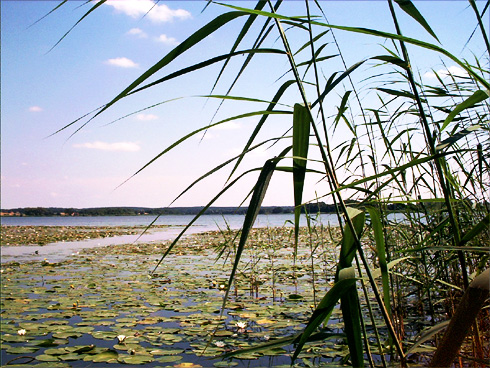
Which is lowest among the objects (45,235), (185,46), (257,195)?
(45,235)

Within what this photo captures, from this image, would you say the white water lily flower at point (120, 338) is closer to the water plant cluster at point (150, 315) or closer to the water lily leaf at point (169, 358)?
the water plant cluster at point (150, 315)

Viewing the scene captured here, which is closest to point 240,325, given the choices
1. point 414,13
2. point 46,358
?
point 46,358

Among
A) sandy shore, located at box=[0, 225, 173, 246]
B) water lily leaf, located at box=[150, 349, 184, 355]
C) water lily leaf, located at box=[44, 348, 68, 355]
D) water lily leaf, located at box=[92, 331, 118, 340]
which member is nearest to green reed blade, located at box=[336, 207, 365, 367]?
water lily leaf, located at box=[150, 349, 184, 355]

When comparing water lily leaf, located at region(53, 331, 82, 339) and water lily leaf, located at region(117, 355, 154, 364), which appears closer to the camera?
water lily leaf, located at region(117, 355, 154, 364)

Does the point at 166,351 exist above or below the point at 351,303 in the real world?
below

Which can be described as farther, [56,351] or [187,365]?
[56,351]

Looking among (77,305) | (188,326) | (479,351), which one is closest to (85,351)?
(188,326)

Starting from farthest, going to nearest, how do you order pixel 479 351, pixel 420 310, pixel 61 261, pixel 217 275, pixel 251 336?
pixel 61 261 → pixel 217 275 → pixel 420 310 → pixel 251 336 → pixel 479 351

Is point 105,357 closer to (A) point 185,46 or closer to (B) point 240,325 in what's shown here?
(B) point 240,325

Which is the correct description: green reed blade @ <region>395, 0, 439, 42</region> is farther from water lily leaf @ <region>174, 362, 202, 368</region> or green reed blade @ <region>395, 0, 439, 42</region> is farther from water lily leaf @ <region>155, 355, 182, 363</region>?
water lily leaf @ <region>155, 355, 182, 363</region>

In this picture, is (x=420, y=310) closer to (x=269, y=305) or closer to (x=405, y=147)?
(x=269, y=305)

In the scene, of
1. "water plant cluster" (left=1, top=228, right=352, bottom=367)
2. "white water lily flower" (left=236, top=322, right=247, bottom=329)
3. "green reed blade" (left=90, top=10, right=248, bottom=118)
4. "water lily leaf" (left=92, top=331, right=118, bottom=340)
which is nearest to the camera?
"green reed blade" (left=90, top=10, right=248, bottom=118)

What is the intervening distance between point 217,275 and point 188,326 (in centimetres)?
241

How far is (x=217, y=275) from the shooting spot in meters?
5.60
